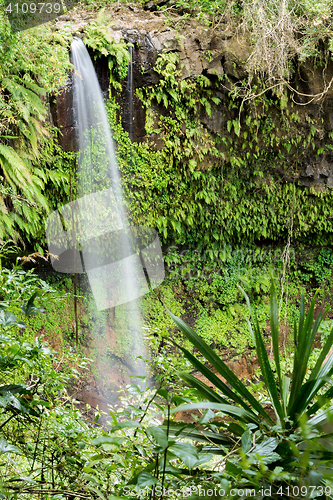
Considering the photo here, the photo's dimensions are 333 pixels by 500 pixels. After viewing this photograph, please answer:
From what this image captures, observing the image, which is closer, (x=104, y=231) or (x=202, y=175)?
(x=104, y=231)

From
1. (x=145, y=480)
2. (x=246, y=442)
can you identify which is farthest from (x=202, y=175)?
(x=145, y=480)

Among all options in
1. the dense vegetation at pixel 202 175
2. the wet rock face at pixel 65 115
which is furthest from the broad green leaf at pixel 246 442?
the wet rock face at pixel 65 115

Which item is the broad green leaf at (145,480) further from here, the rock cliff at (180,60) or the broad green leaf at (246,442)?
the rock cliff at (180,60)

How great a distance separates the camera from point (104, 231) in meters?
5.45

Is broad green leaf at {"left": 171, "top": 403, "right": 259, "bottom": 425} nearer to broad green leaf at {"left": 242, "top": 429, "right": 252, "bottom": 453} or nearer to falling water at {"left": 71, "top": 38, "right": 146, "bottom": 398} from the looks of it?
broad green leaf at {"left": 242, "top": 429, "right": 252, "bottom": 453}

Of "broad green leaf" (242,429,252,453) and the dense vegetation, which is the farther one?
the dense vegetation

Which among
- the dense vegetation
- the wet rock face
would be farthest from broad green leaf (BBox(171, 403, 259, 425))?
the wet rock face

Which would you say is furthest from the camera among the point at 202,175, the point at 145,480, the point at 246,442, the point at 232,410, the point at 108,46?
the point at 202,175

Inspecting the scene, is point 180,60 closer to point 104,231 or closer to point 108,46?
point 108,46

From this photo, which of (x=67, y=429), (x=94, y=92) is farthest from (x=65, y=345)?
(x=67, y=429)

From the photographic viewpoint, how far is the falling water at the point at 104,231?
4.64 metres

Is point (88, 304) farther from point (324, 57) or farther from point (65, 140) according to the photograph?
point (324, 57)

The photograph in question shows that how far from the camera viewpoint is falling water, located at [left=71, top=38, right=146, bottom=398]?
15.2 feet

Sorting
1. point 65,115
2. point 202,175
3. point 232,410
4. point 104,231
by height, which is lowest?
point 104,231
